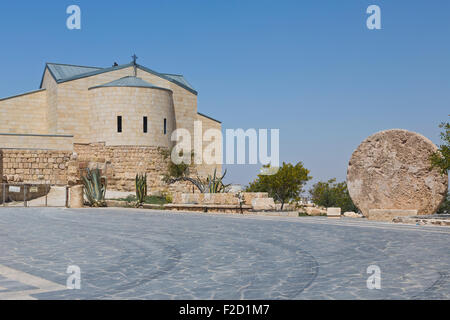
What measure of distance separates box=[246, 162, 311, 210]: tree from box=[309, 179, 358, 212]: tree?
3.53 m

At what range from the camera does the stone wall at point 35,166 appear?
36188mm

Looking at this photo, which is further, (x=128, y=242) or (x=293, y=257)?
(x=128, y=242)

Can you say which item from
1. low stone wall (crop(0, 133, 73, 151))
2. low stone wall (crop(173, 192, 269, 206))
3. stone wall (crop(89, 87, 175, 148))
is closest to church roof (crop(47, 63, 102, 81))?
stone wall (crop(89, 87, 175, 148))

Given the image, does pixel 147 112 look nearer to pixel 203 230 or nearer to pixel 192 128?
pixel 192 128

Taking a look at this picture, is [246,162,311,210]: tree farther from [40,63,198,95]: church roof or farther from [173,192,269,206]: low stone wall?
[173,192,269,206]: low stone wall

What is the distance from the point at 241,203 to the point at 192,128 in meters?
26.1

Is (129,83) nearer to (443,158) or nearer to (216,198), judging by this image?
(216,198)

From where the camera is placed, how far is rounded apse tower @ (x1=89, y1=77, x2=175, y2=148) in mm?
40344

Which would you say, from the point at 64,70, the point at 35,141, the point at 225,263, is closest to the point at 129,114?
the point at 35,141

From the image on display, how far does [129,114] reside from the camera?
4025 cm

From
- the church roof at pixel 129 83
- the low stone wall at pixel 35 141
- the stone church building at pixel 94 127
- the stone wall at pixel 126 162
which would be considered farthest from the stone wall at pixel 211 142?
the low stone wall at pixel 35 141

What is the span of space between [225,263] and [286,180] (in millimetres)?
32145
